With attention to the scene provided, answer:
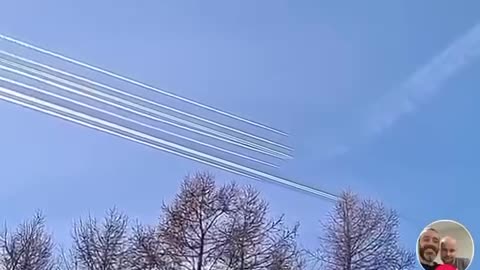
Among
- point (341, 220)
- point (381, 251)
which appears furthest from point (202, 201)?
point (381, 251)

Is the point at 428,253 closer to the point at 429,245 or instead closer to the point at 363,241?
the point at 429,245

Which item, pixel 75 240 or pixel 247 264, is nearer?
pixel 247 264

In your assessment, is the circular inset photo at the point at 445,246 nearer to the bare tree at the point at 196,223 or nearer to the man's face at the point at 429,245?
the man's face at the point at 429,245

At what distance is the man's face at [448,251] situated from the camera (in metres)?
5.43

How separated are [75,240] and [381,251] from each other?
6005 millimetres

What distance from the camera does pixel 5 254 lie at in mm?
12961

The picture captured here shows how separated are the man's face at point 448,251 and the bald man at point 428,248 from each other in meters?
0.05

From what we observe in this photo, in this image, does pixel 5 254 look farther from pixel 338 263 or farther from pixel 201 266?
pixel 338 263

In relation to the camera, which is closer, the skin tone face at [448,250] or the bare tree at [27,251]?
the skin tone face at [448,250]

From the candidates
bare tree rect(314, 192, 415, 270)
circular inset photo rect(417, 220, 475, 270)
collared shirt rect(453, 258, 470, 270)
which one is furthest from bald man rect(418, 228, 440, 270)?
bare tree rect(314, 192, 415, 270)

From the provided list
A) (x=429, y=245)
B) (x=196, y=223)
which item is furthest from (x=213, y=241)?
(x=429, y=245)

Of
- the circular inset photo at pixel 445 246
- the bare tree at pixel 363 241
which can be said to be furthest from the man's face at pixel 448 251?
the bare tree at pixel 363 241

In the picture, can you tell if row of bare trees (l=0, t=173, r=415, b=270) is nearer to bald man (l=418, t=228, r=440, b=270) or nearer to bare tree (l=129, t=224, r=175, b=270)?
bare tree (l=129, t=224, r=175, b=270)

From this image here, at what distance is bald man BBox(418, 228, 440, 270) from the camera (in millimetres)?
5402
